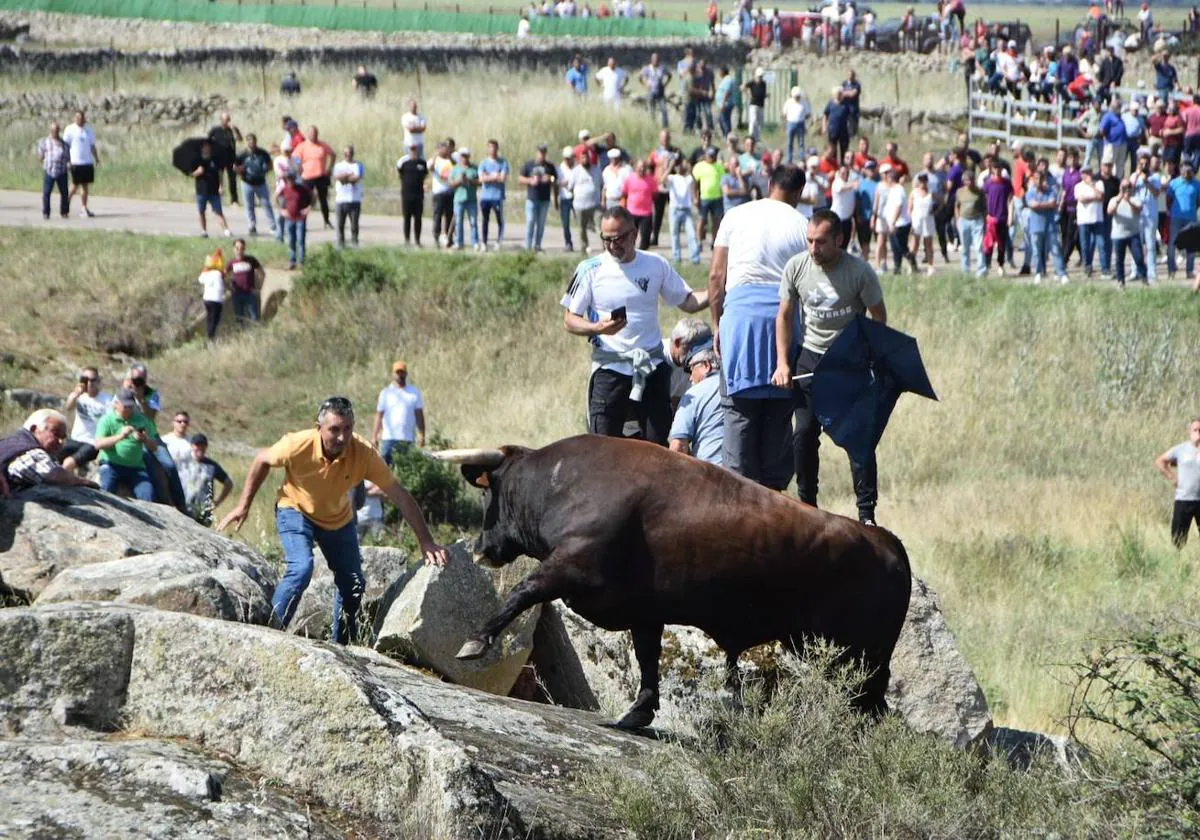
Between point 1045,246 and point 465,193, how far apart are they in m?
8.78

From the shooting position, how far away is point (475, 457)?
27.9 ft

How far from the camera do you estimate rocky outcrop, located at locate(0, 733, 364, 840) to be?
5992 millimetres

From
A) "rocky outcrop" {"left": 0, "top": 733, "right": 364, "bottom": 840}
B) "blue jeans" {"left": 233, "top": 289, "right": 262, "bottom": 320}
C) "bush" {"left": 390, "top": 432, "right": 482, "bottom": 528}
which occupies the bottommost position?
"bush" {"left": 390, "top": 432, "right": 482, "bottom": 528}

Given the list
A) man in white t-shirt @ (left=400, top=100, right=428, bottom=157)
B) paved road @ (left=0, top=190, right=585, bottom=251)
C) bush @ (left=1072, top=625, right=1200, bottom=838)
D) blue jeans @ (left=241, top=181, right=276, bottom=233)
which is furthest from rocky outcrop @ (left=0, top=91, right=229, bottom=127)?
bush @ (left=1072, top=625, right=1200, bottom=838)

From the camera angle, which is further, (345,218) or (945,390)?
(345,218)

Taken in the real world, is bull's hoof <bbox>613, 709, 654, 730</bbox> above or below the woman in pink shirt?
below

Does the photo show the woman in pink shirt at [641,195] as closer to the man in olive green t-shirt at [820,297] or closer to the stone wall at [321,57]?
the man in olive green t-shirt at [820,297]

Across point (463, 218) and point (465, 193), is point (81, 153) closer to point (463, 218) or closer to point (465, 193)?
point (463, 218)

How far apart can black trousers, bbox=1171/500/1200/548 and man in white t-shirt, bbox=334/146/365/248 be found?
1409cm

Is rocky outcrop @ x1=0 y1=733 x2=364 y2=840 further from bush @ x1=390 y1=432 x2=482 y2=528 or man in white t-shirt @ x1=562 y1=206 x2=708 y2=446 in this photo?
bush @ x1=390 y1=432 x2=482 y2=528

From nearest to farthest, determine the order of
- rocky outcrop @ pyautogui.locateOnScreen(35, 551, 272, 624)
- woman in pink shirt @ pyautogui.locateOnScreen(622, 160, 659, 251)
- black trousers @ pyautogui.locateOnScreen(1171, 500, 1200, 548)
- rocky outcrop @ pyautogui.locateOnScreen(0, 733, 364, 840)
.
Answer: rocky outcrop @ pyautogui.locateOnScreen(0, 733, 364, 840) → rocky outcrop @ pyautogui.locateOnScreen(35, 551, 272, 624) → black trousers @ pyautogui.locateOnScreen(1171, 500, 1200, 548) → woman in pink shirt @ pyautogui.locateOnScreen(622, 160, 659, 251)

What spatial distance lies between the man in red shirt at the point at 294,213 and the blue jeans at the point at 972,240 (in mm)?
9733

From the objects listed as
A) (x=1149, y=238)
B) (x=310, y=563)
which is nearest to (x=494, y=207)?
(x=1149, y=238)

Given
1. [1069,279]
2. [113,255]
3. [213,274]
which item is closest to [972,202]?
[1069,279]
